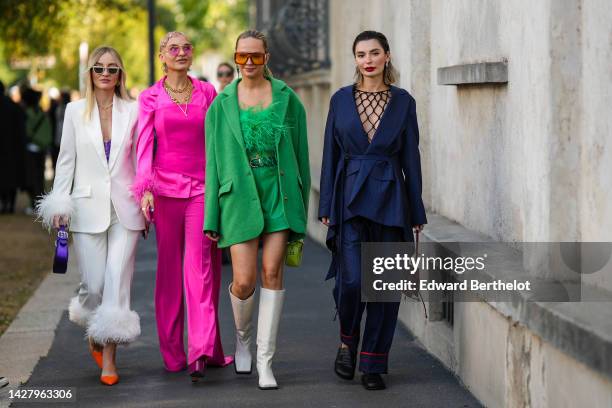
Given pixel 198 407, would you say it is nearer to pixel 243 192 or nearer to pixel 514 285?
pixel 243 192

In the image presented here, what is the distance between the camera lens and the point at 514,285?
5.73 m

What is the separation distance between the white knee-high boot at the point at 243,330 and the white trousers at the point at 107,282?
580 mm

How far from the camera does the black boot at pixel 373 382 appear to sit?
6.84 metres

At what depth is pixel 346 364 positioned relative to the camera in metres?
7.05

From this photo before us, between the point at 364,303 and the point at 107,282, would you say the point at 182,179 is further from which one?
the point at 364,303

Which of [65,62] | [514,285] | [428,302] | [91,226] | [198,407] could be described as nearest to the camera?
[514,285]

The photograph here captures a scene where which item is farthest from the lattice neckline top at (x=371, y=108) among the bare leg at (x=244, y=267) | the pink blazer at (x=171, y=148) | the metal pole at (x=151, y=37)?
the metal pole at (x=151, y=37)

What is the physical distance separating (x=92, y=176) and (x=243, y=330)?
1.21 m

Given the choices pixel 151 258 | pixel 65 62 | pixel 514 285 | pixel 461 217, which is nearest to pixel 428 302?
pixel 461 217

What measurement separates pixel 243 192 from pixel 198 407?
1.16m

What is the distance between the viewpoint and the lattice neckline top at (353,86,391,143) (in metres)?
6.74

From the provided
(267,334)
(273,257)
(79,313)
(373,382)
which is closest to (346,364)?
(373,382)

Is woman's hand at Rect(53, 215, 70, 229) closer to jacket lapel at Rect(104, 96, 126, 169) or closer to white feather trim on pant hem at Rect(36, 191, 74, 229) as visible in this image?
white feather trim on pant hem at Rect(36, 191, 74, 229)

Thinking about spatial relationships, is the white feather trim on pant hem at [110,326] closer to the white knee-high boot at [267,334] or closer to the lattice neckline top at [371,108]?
the white knee-high boot at [267,334]
